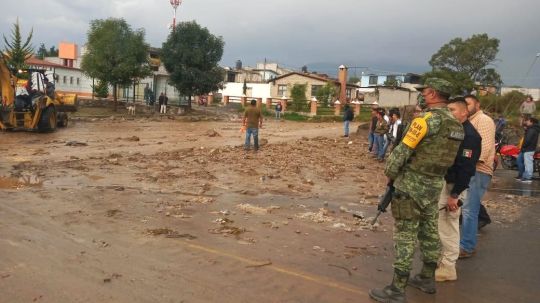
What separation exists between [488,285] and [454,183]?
1.12 metres

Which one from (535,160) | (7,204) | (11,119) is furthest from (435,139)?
(11,119)

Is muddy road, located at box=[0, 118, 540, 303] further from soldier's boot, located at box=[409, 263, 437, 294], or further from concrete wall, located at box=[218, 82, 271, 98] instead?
concrete wall, located at box=[218, 82, 271, 98]

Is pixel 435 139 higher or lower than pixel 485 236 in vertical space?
higher

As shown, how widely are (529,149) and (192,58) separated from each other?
89.9ft

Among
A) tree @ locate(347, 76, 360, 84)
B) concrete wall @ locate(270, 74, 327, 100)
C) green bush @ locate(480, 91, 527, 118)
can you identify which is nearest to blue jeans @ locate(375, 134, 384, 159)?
green bush @ locate(480, 91, 527, 118)

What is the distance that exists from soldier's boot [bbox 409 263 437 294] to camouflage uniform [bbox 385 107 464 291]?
1.33ft

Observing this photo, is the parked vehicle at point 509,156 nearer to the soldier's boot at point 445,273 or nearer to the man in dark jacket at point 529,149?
the man in dark jacket at point 529,149

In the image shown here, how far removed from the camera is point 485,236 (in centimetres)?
677

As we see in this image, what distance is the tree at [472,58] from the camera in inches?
2317

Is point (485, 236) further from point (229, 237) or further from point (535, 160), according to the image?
point (535, 160)

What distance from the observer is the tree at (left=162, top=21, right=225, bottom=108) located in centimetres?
3597

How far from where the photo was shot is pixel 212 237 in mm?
5934

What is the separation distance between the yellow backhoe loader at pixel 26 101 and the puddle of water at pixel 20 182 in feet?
32.4

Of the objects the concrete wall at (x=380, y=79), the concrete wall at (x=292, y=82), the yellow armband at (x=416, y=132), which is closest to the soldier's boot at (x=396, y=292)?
the yellow armband at (x=416, y=132)
